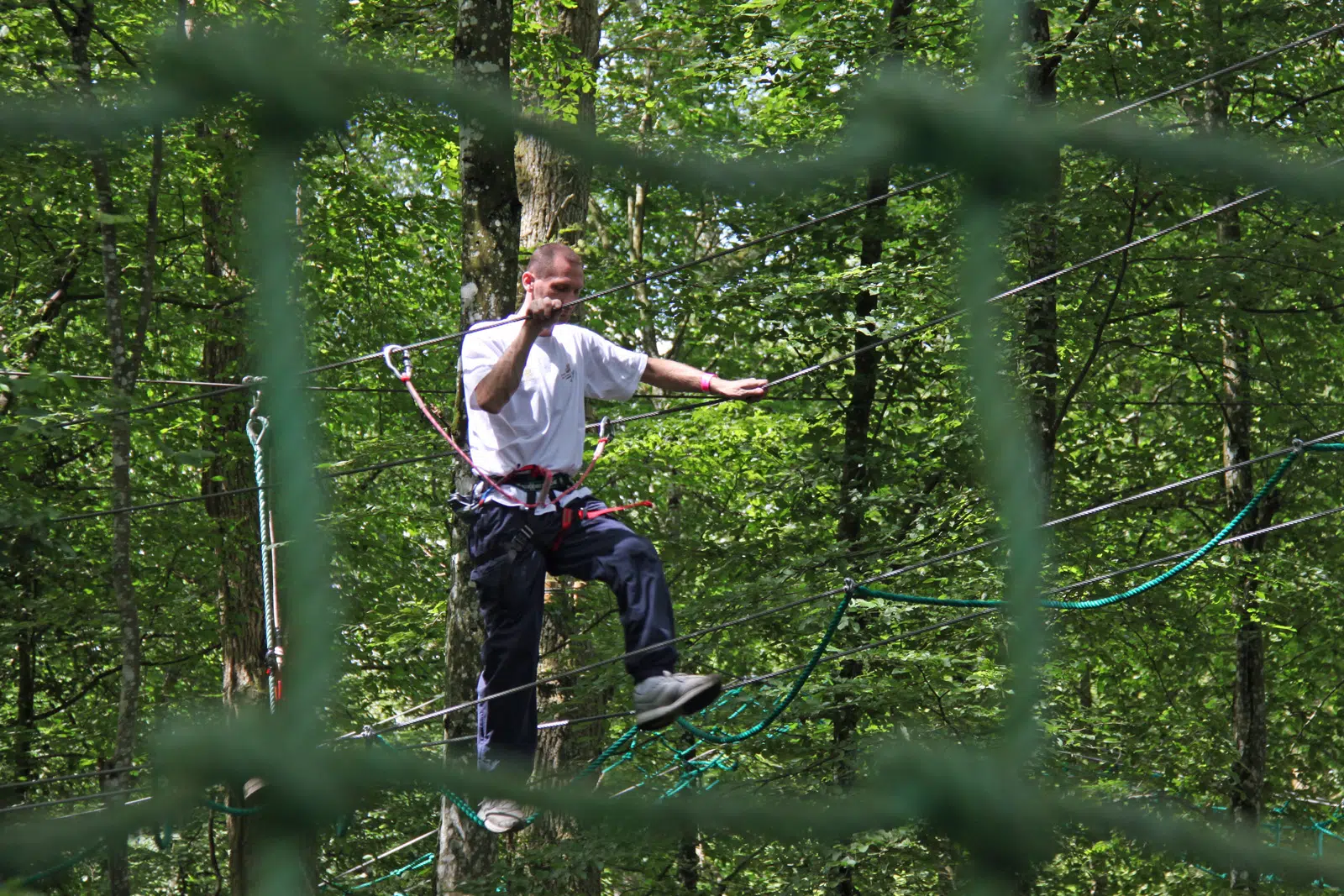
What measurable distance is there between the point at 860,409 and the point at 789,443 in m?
2.33

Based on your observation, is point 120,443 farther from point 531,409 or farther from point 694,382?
point 694,382

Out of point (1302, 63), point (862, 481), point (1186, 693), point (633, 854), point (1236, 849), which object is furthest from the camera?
point (1186, 693)

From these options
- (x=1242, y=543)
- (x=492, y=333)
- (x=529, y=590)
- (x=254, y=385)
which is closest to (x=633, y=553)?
(x=529, y=590)

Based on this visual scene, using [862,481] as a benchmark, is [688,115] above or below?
above

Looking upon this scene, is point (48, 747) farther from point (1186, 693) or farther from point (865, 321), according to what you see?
point (1186, 693)

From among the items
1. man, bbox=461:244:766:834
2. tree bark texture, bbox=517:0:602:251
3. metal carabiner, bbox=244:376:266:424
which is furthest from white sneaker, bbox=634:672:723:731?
tree bark texture, bbox=517:0:602:251

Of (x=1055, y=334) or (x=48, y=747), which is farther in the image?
(x=48, y=747)

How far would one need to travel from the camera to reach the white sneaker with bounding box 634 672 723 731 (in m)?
3.54

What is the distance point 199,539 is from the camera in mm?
7867

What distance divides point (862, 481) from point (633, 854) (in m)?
2.50

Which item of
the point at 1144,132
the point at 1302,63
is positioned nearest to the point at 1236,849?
the point at 1144,132

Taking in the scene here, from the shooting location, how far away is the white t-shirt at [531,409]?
146 inches

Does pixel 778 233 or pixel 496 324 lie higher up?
pixel 778 233

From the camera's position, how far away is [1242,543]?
27.2 ft
